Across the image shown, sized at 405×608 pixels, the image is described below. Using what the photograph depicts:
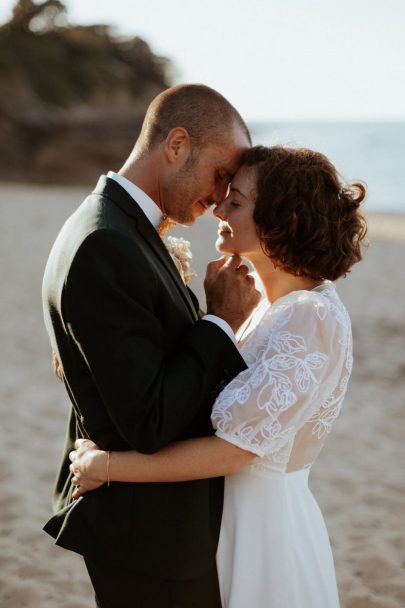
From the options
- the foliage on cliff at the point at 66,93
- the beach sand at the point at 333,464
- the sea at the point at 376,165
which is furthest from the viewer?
the foliage on cliff at the point at 66,93

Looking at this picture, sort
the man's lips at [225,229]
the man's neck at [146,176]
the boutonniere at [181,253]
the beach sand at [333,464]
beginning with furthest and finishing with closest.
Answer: the beach sand at [333,464] < the boutonniere at [181,253] < the man's lips at [225,229] < the man's neck at [146,176]

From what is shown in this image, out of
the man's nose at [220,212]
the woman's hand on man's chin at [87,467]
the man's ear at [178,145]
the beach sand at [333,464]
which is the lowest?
the beach sand at [333,464]

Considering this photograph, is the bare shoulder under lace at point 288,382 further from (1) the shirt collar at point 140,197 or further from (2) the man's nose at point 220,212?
(1) the shirt collar at point 140,197

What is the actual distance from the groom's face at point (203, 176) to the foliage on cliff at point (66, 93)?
107 ft

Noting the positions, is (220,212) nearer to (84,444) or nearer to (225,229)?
(225,229)

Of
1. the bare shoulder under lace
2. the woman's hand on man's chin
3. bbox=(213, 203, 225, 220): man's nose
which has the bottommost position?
the woman's hand on man's chin

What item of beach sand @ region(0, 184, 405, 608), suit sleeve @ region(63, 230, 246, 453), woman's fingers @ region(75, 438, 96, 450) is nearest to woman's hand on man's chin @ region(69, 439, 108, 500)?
woman's fingers @ region(75, 438, 96, 450)

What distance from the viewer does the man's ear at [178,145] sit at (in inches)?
94.7

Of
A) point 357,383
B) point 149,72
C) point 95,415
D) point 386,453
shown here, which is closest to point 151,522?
point 95,415

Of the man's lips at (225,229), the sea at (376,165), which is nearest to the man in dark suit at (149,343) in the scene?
the man's lips at (225,229)

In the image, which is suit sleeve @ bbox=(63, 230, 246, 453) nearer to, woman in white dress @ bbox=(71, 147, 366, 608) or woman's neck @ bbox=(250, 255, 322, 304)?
woman in white dress @ bbox=(71, 147, 366, 608)

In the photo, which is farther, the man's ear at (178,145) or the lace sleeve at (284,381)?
the man's ear at (178,145)

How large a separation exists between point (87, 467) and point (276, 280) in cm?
90

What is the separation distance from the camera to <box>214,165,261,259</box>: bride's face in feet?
7.97
